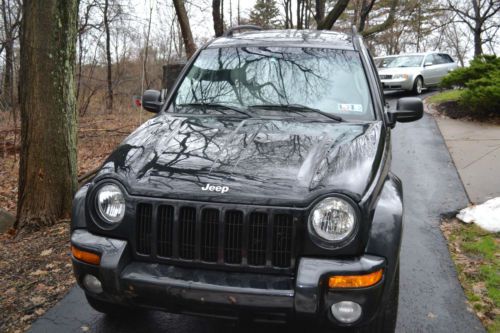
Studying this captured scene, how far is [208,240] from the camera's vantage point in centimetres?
262

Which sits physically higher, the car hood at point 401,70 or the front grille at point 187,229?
the car hood at point 401,70

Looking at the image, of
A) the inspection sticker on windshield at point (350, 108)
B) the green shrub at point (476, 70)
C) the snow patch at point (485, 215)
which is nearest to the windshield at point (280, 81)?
the inspection sticker on windshield at point (350, 108)

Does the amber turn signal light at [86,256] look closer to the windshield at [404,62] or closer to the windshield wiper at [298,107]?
the windshield wiper at [298,107]

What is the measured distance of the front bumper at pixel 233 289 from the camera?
2.42m

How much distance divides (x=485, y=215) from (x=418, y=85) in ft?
38.1

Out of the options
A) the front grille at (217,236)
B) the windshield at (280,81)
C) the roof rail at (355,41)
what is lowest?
the front grille at (217,236)

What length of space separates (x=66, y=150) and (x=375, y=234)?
3948mm

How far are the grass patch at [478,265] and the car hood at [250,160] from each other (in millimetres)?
1614

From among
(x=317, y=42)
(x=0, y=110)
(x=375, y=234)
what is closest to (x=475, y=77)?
(x=317, y=42)

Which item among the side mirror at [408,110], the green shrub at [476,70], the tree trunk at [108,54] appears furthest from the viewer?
the tree trunk at [108,54]

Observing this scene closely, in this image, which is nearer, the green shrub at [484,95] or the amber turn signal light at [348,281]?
the amber turn signal light at [348,281]

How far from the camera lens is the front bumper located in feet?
7.95

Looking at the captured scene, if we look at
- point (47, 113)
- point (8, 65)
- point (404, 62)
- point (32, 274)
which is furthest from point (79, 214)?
point (8, 65)

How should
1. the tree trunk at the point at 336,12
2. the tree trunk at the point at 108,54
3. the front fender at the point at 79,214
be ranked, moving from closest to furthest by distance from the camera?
1. the front fender at the point at 79,214
2. the tree trunk at the point at 336,12
3. the tree trunk at the point at 108,54
